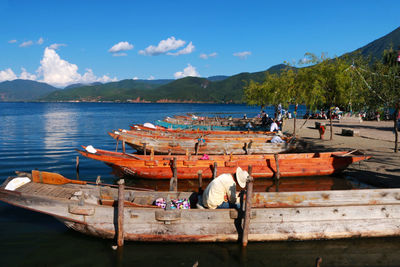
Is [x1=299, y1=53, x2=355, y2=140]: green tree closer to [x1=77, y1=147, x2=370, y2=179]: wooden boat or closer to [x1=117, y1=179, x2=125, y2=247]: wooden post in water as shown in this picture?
[x1=77, y1=147, x2=370, y2=179]: wooden boat

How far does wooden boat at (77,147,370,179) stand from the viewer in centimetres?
1534

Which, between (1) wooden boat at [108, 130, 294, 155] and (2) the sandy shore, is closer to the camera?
(2) the sandy shore

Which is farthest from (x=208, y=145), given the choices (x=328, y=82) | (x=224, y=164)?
(x=328, y=82)

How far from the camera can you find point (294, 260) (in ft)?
27.7

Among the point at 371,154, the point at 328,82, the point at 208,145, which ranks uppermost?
the point at 328,82

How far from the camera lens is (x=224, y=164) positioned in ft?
50.5

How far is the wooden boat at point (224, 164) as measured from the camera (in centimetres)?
1534

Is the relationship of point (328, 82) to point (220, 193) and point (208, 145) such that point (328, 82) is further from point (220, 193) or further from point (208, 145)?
point (220, 193)

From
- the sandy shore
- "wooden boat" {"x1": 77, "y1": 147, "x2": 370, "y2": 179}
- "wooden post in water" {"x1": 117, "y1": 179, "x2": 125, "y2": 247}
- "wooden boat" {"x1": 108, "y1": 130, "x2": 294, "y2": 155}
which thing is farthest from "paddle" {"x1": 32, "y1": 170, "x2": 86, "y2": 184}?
the sandy shore

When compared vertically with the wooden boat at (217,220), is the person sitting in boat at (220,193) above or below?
above

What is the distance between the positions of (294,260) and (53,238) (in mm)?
8644

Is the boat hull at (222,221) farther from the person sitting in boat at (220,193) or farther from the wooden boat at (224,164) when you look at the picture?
the wooden boat at (224,164)

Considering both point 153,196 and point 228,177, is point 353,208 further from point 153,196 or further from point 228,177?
point 153,196

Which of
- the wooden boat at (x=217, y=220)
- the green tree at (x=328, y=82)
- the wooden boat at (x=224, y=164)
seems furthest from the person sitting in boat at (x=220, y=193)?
the green tree at (x=328, y=82)
